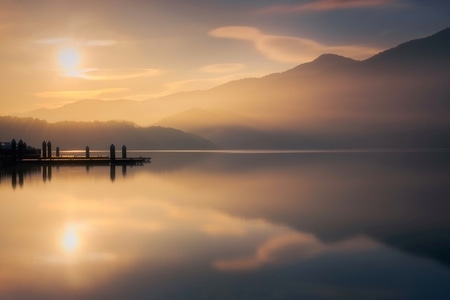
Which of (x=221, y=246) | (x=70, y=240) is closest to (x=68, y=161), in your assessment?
(x=70, y=240)

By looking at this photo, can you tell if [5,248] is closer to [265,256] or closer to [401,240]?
[265,256]

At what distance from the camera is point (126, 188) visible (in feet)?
145

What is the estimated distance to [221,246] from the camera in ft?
67.2

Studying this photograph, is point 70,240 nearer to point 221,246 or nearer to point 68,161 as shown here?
point 221,246

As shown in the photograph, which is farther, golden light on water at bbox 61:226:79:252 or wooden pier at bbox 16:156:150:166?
wooden pier at bbox 16:156:150:166

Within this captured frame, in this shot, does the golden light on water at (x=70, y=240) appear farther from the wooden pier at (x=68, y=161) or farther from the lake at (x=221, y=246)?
the wooden pier at (x=68, y=161)

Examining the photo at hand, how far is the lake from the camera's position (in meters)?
15.0

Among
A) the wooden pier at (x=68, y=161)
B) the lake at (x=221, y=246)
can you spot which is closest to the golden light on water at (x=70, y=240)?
the lake at (x=221, y=246)

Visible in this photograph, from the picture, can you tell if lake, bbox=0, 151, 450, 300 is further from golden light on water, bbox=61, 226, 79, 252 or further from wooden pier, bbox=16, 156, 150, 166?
wooden pier, bbox=16, 156, 150, 166

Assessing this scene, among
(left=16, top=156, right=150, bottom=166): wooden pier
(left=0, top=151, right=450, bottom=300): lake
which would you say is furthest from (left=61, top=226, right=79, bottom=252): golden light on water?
(left=16, top=156, right=150, bottom=166): wooden pier

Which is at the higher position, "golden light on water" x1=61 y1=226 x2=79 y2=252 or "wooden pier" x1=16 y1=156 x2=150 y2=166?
"wooden pier" x1=16 y1=156 x2=150 y2=166

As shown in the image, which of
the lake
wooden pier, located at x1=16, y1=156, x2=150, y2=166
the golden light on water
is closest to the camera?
the lake

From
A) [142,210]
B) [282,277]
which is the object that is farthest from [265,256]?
[142,210]

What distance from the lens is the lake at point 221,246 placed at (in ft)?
49.1
